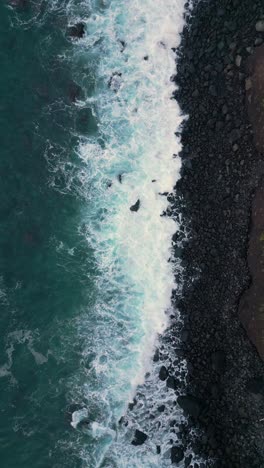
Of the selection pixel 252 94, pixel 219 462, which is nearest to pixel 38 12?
pixel 252 94

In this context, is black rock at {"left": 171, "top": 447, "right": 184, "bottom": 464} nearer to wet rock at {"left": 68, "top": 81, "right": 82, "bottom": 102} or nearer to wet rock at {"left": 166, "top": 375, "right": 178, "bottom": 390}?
wet rock at {"left": 166, "top": 375, "right": 178, "bottom": 390}

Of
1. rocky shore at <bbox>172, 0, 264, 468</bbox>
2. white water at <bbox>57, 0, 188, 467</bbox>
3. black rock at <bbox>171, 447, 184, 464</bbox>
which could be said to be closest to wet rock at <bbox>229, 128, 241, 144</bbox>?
rocky shore at <bbox>172, 0, 264, 468</bbox>

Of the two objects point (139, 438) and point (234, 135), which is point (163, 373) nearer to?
point (139, 438)

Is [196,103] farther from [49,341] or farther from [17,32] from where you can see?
[49,341]

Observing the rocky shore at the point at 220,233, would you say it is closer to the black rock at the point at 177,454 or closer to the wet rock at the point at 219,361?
the wet rock at the point at 219,361

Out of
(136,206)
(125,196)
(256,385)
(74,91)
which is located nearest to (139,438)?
(256,385)

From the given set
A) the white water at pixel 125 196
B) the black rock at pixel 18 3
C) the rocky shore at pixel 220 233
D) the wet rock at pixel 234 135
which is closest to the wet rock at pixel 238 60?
the rocky shore at pixel 220 233
